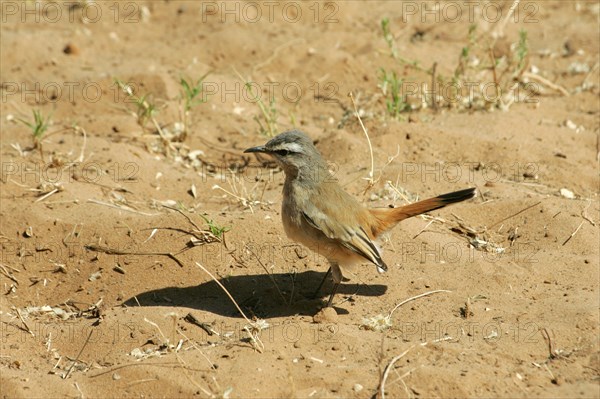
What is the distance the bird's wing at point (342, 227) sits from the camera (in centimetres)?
586

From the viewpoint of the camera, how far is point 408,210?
242 inches

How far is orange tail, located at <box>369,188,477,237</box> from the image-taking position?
5.98 metres

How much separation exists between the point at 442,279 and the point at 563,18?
6338 mm

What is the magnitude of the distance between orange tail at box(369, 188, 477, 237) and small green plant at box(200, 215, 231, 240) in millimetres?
1153

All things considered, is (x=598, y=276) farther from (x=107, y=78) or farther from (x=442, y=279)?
(x=107, y=78)

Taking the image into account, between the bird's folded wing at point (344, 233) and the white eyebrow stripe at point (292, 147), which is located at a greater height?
the white eyebrow stripe at point (292, 147)

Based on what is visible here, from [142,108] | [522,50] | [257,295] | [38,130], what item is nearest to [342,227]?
[257,295]

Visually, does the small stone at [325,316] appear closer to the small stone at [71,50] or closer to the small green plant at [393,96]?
the small green plant at [393,96]

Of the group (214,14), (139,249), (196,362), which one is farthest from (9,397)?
(214,14)

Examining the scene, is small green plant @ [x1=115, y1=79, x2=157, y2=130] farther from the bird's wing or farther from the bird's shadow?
the bird's wing

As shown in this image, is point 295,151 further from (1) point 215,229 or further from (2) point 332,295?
(2) point 332,295

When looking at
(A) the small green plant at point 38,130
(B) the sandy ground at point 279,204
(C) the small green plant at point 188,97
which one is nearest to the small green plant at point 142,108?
(B) the sandy ground at point 279,204

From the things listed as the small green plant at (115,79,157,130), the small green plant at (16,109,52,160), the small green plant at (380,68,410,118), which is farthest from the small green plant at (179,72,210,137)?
the small green plant at (380,68,410,118)

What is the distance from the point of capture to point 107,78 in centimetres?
917
